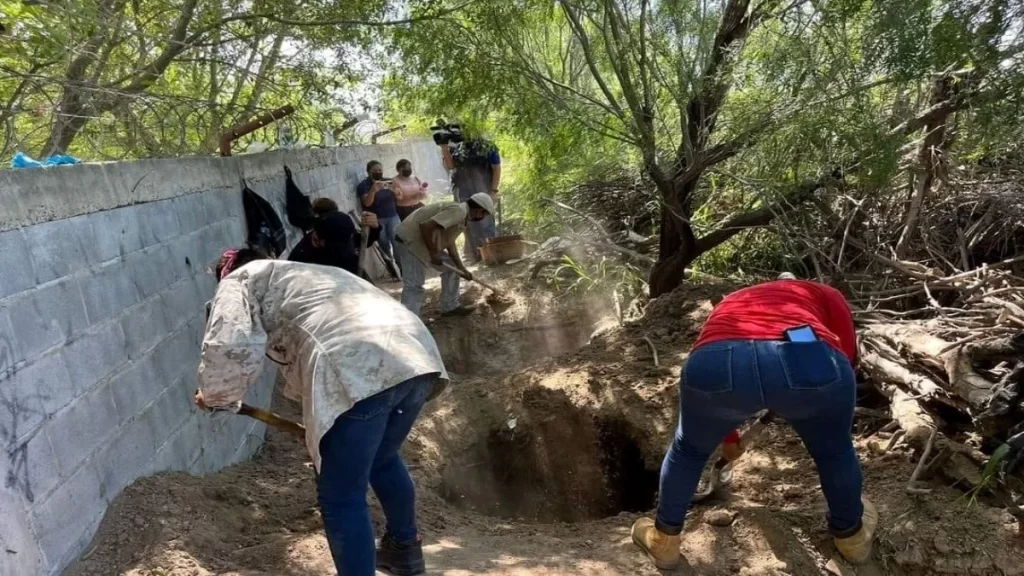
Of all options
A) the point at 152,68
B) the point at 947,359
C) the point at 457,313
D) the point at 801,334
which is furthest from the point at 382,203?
the point at 801,334

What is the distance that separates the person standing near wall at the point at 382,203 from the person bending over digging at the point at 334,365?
217 inches

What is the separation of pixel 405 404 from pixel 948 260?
3.67 m

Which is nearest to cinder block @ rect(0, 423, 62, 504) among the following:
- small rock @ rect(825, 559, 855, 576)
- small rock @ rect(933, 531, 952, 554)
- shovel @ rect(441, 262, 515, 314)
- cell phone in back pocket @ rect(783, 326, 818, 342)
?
cell phone in back pocket @ rect(783, 326, 818, 342)

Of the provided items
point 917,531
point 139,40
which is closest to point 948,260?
point 917,531

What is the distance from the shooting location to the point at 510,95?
4797 millimetres

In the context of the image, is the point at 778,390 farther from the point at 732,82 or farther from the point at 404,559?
the point at 732,82

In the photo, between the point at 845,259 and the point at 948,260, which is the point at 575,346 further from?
the point at 948,260

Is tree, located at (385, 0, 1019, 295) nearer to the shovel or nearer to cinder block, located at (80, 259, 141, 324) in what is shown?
the shovel

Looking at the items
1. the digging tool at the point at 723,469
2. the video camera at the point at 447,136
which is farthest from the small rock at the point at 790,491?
the video camera at the point at 447,136

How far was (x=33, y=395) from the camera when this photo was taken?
198 cm

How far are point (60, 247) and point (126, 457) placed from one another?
80 cm

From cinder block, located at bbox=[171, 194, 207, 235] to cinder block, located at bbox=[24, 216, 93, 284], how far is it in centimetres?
83

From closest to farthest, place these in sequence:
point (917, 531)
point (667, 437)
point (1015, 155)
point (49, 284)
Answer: point (49, 284), point (917, 531), point (667, 437), point (1015, 155)

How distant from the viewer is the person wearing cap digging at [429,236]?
5.36m
